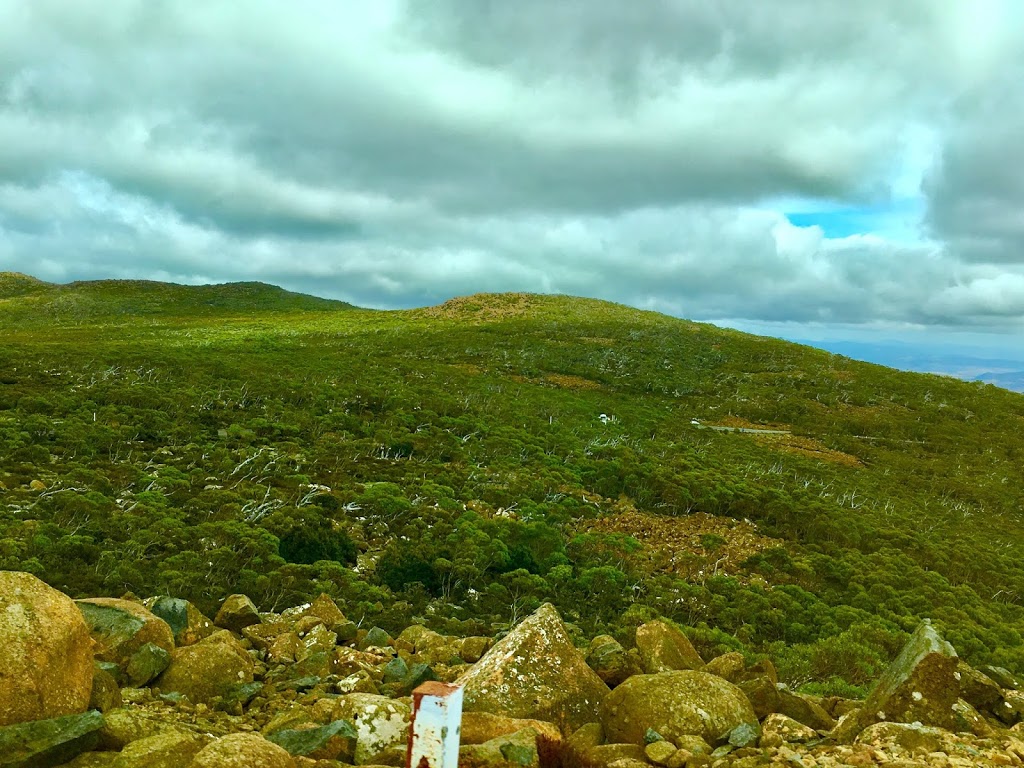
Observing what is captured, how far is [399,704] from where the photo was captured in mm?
6184

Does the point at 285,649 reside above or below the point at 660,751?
below

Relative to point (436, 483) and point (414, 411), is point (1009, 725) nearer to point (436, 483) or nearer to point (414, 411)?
point (436, 483)

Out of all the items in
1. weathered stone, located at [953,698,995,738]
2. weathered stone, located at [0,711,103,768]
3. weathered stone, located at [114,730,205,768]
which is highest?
weathered stone, located at [953,698,995,738]

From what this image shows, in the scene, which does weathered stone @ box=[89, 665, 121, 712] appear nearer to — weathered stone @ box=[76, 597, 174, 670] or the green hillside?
weathered stone @ box=[76, 597, 174, 670]

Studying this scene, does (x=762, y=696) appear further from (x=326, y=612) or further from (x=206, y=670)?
(x=326, y=612)

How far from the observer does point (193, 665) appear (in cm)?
700

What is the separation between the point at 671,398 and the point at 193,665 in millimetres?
41777

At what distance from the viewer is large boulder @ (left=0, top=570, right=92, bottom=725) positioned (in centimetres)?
510

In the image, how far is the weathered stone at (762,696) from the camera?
714 cm

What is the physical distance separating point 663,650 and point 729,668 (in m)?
0.87

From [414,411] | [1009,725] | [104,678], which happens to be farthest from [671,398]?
[104,678]

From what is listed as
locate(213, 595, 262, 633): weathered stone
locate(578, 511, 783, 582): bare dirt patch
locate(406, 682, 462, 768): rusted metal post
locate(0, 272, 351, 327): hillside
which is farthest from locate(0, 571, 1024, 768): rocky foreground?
locate(0, 272, 351, 327): hillside

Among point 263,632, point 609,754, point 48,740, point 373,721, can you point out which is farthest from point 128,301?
point 609,754

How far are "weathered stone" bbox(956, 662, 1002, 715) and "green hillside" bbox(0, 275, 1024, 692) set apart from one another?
4.17m
